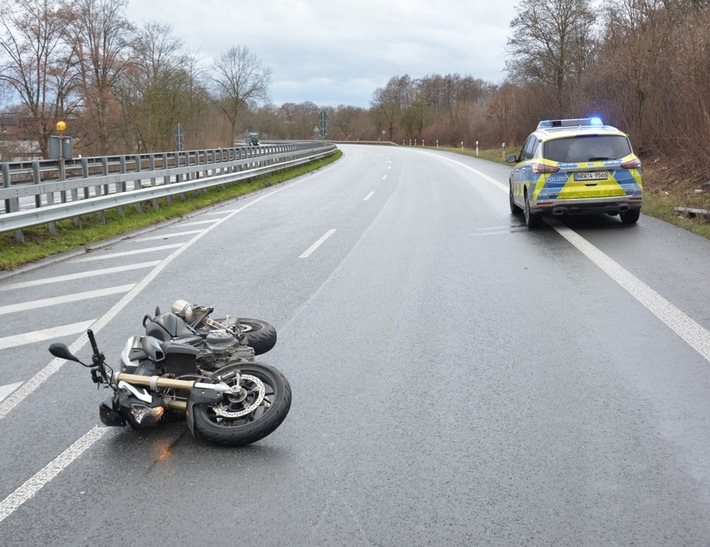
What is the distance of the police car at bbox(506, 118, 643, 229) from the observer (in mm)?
12352

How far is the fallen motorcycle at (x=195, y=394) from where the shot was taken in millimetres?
4328

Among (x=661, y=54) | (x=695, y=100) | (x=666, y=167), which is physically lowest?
(x=666, y=167)

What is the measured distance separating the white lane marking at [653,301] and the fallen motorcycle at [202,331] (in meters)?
3.73

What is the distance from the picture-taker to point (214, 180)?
864 inches

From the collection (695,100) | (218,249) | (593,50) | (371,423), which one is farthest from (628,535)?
(593,50)

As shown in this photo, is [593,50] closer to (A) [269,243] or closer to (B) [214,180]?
(B) [214,180]

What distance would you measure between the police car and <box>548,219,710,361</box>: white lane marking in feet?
3.62

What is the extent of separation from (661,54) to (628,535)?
24.1 meters

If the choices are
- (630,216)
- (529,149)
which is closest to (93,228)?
(529,149)

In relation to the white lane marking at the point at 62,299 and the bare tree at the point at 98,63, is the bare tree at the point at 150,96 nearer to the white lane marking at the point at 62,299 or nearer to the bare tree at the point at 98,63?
the bare tree at the point at 98,63

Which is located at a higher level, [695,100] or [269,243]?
[695,100]

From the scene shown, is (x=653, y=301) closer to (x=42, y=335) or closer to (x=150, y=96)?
(x=42, y=335)

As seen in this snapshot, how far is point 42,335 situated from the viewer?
7.13 m

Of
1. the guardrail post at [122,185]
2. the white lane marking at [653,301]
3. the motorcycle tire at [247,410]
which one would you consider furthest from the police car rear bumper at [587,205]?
the guardrail post at [122,185]
